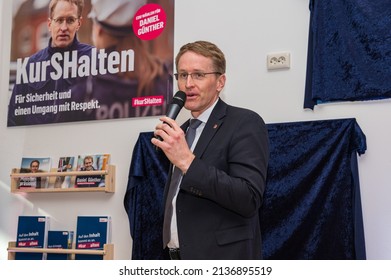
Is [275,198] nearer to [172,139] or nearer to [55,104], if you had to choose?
[172,139]

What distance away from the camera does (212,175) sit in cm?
155

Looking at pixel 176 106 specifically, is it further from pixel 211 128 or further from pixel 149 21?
pixel 149 21

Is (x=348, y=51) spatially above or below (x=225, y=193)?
above

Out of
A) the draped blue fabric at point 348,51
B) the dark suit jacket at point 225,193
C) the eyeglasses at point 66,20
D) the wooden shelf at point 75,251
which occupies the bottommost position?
the wooden shelf at point 75,251

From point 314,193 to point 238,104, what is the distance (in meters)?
0.77

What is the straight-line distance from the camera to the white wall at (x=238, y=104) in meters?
2.82

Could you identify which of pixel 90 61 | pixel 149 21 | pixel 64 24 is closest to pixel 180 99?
pixel 149 21

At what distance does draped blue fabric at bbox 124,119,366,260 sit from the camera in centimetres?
276

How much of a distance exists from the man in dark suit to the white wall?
1.31 metres

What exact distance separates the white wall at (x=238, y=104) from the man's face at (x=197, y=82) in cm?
132

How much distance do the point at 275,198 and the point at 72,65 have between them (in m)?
1.88

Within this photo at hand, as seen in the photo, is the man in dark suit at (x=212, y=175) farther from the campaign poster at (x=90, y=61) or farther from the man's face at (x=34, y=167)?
the man's face at (x=34, y=167)

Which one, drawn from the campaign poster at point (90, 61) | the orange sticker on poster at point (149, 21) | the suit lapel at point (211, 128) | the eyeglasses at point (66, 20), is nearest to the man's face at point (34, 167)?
the campaign poster at point (90, 61)

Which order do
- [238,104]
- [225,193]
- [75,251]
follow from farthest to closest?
1. [75,251]
2. [238,104]
3. [225,193]
